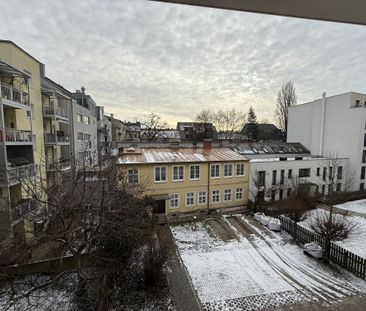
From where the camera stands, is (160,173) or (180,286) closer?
(180,286)

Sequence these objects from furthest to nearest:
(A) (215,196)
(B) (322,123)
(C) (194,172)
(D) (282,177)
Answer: (B) (322,123)
(D) (282,177)
(A) (215,196)
(C) (194,172)

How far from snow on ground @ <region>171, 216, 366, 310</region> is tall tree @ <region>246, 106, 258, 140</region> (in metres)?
39.0

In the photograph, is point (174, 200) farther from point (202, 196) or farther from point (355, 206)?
point (355, 206)

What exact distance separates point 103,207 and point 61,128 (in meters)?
17.4

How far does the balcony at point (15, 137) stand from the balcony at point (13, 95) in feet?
5.07

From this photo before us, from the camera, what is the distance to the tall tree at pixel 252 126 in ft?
165

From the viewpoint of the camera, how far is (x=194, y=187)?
1852 centimetres

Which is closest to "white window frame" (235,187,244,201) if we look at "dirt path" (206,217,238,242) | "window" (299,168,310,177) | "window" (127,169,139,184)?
"dirt path" (206,217,238,242)

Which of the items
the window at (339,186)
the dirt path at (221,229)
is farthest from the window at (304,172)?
the dirt path at (221,229)

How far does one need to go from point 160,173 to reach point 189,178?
2.58 metres

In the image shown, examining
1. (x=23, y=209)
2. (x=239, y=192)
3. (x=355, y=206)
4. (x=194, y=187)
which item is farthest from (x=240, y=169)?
(x=23, y=209)

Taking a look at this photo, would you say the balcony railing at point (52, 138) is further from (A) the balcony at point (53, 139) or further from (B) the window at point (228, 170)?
(B) the window at point (228, 170)

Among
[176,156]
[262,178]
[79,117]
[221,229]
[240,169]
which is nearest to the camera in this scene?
[221,229]

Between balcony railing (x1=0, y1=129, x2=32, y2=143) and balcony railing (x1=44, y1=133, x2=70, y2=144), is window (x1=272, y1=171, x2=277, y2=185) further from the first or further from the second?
balcony railing (x1=0, y1=129, x2=32, y2=143)
